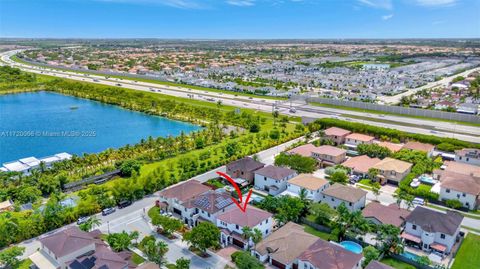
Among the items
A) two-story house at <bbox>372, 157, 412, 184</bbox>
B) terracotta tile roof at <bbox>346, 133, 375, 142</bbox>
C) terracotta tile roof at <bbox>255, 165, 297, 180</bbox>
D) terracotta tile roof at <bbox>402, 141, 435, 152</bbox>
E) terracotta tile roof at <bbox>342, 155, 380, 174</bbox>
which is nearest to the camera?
terracotta tile roof at <bbox>255, 165, 297, 180</bbox>

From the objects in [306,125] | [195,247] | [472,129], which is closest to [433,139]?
[472,129]

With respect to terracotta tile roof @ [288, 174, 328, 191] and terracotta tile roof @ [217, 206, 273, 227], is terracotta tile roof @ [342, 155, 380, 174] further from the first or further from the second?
terracotta tile roof @ [217, 206, 273, 227]

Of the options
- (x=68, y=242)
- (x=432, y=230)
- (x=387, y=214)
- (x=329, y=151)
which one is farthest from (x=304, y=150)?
(x=68, y=242)

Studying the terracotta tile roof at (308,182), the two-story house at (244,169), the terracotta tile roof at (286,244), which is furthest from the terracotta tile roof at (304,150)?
the terracotta tile roof at (286,244)

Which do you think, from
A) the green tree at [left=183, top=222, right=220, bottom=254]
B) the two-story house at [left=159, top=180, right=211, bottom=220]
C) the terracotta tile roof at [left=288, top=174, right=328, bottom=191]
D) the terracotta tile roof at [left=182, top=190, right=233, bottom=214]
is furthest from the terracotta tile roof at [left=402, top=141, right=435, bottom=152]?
the green tree at [left=183, top=222, right=220, bottom=254]

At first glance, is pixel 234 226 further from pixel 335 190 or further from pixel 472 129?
pixel 472 129

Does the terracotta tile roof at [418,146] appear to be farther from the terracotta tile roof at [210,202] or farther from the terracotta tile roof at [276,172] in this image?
the terracotta tile roof at [210,202]

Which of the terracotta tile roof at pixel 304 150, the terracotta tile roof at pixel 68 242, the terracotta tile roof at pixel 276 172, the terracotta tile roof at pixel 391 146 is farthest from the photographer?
the terracotta tile roof at pixel 391 146
